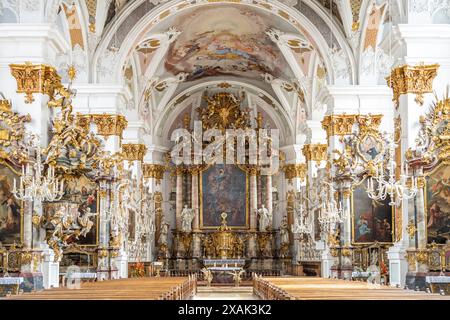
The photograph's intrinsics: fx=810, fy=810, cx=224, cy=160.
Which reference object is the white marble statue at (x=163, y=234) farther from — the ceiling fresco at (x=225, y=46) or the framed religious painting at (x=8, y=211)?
the framed religious painting at (x=8, y=211)

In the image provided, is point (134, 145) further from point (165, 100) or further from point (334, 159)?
point (334, 159)

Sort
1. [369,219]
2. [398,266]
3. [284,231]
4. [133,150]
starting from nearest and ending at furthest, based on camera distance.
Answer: [398,266] → [369,219] → [133,150] → [284,231]

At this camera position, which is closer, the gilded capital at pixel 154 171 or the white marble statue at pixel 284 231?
the gilded capital at pixel 154 171

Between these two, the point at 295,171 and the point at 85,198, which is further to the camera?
the point at 295,171

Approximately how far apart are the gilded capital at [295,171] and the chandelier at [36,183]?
63.9 feet

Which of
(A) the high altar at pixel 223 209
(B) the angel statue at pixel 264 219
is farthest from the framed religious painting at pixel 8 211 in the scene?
(B) the angel statue at pixel 264 219

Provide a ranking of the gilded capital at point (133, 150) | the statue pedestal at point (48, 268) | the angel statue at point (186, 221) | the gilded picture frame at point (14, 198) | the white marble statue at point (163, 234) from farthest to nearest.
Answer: the angel statue at point (186, 221)
the white marble statue at point (163, 234)
the gilded capital at point (133, 150)
the statue pedestal at point (48, 268)
the gilded picture frame at point (14, 198)

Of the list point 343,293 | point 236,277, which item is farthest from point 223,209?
point 343,293

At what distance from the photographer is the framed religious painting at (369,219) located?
2106cm

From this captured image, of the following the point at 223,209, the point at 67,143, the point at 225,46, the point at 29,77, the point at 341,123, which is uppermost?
the point at 225,46

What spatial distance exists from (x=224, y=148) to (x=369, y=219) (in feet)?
48.4

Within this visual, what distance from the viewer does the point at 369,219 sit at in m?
21.4

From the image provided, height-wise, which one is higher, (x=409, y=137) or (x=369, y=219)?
(x=409, y=137)

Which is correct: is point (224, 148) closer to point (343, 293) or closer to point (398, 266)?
point (398, 266)
